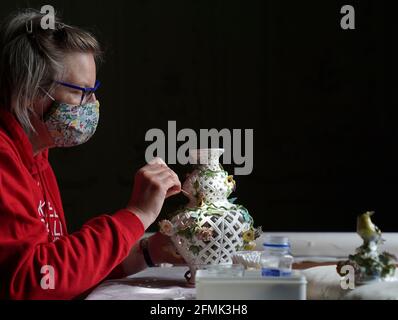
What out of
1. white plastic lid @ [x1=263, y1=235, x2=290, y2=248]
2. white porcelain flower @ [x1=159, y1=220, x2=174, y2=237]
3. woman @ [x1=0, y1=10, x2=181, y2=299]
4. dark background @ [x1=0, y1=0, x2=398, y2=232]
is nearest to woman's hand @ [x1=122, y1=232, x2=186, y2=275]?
woman @ [x1=0, y1=10, x2=181, y2=299]

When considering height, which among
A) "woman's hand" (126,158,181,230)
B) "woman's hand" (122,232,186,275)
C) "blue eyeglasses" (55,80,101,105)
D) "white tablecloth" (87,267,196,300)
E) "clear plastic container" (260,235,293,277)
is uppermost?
"blue eyeglasses" (55,80,101,105)

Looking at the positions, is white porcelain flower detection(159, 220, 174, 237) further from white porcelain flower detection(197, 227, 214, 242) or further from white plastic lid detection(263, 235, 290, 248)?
white plastic lid detection(263, 235, 290, 248)

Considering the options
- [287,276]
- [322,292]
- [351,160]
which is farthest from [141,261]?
[351,160]

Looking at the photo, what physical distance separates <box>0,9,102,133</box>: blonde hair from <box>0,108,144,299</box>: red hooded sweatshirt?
0.09m

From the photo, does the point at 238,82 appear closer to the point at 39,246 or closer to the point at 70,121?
the point at 70,121

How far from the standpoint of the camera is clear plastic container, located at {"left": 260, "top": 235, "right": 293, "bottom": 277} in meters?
1.11

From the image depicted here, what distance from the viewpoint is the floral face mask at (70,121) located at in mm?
1671

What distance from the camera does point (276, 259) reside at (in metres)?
1.16

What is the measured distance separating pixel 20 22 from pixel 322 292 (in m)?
0.93

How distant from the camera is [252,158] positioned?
137 inches

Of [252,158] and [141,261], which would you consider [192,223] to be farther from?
[252,158]

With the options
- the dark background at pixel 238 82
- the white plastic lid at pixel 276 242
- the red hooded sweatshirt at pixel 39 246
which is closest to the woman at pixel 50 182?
the red hooded sweatshirt at pixel 39 246

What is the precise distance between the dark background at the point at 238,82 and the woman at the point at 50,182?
167 centimetres
